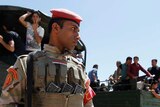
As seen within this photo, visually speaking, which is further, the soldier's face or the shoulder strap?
the soldier's face

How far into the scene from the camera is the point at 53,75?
293cm

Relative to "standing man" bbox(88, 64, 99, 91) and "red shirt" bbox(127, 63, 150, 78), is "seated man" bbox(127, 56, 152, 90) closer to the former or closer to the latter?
"red shirt" bbox(127, 63, 150, 78)

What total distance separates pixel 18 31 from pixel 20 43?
803 millimetres

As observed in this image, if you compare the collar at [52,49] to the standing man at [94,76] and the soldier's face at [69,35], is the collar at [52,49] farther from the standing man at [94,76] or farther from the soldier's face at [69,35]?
the standing man at [94,76]

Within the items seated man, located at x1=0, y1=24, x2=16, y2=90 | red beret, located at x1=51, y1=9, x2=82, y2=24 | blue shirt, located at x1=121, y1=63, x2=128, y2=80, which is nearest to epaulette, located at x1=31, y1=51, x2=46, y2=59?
red beret, located at x1=51, y1=9, x2=82, y2=24

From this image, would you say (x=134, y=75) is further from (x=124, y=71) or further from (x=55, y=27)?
(x=55, y=27)

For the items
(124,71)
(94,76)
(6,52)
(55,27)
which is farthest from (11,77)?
(94,76)

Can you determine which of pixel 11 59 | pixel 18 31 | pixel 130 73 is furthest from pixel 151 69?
pixel 11 59

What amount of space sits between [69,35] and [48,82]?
40 centimetres

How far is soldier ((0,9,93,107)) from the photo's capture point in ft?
9.40

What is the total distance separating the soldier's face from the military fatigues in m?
0.09

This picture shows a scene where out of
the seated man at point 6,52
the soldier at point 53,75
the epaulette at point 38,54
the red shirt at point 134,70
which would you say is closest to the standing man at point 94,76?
the red shirt at point 134,70

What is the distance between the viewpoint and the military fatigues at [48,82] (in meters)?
2.87

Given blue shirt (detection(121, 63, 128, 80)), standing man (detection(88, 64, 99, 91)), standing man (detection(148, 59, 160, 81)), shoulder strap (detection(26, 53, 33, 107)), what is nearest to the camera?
shoulder strap (detection(26, 53, 33, 107))
